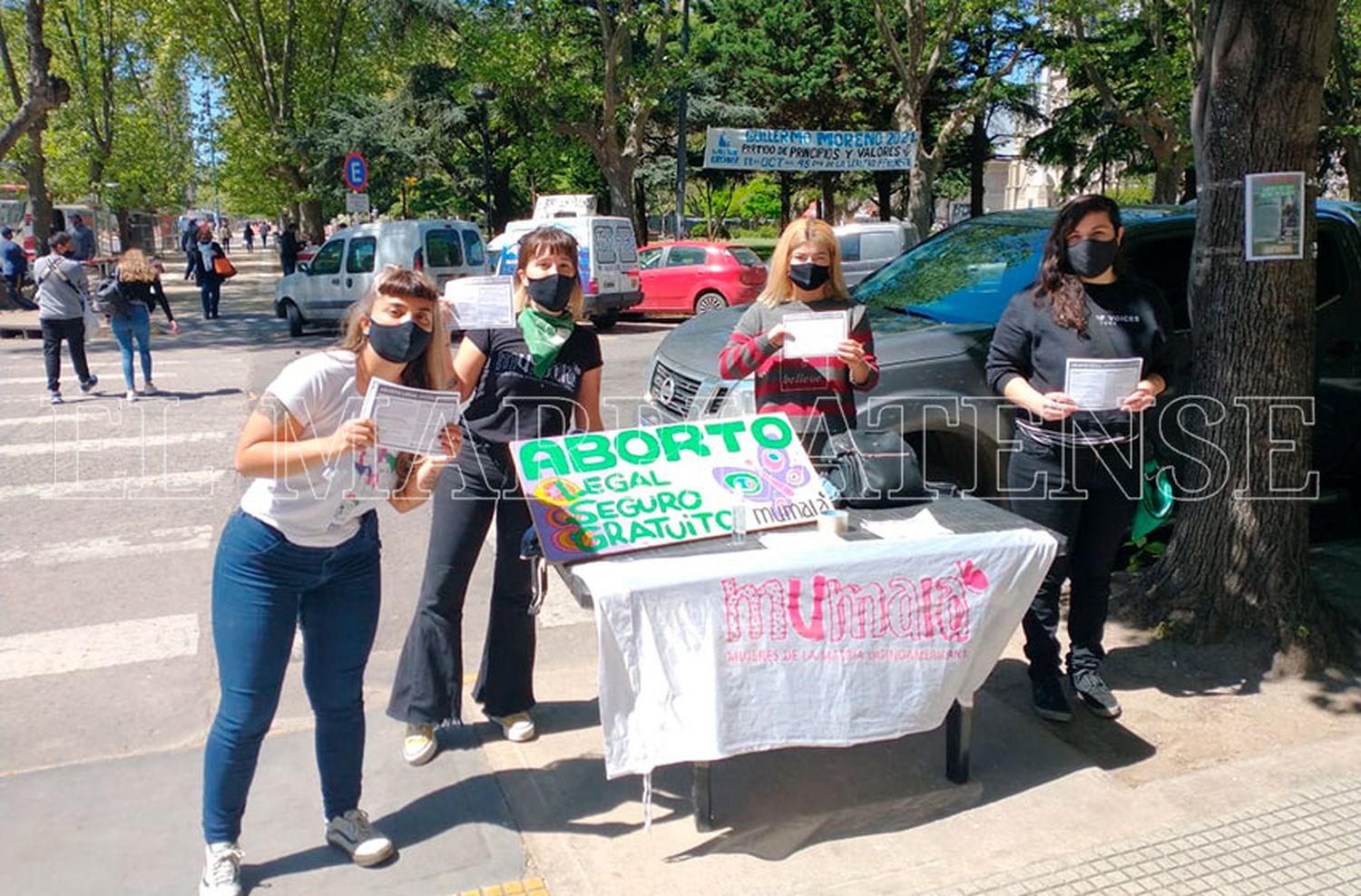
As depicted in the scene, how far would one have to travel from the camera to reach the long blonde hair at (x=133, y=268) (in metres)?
11.6

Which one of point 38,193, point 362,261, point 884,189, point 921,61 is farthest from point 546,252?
point 884,189

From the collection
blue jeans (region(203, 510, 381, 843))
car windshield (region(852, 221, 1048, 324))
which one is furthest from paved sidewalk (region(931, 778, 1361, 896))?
car windshield (region(852, 221, 1048, 324))

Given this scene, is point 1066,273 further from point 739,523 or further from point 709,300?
point 709,300

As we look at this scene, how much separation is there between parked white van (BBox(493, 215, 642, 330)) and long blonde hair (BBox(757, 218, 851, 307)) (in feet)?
45.5

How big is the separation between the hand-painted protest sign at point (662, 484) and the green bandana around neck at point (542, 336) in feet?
1.01

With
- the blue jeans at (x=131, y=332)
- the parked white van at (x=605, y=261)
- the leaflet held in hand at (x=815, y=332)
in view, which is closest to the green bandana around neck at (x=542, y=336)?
the leaflet held in hand at (x=815, y=332)

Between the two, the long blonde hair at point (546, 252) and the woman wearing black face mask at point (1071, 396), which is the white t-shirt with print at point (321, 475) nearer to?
the long blonde hair at point (546, 252)

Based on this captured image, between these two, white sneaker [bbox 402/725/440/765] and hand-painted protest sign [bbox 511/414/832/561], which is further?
white sneaker [bbox 402/725/440/765]

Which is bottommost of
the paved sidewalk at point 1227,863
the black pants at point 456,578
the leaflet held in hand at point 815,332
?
the paved sidewalk at point 1227,863

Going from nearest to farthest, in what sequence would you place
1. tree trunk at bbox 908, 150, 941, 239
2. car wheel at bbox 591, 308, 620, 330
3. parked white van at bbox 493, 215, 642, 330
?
parked white van at bbox 493, 215, 642, 330 < car wheel at bbox 591, 308, 620, 330 < tree trunk at bbox 908, 150, 941, 239

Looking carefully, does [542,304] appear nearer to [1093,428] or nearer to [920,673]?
[920,673]

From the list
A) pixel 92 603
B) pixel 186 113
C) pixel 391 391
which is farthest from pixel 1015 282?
pixel 186 113

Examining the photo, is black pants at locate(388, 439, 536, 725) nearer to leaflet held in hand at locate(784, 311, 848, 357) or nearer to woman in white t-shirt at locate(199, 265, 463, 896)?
woman in white t-shirt at locate(199, 265, 463, 896)

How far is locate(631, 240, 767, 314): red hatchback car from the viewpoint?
64.7ft
